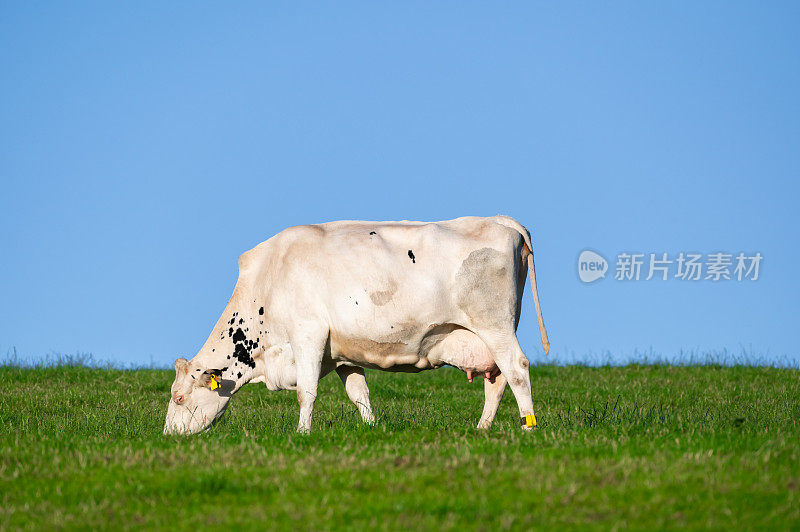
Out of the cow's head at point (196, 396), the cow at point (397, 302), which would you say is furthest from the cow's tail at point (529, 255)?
the cow's head at point (196, 396)

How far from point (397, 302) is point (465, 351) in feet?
3.82

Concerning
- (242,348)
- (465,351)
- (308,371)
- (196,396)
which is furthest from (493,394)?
(196,396)

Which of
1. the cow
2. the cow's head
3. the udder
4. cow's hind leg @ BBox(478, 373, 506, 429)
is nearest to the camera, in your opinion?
the cow

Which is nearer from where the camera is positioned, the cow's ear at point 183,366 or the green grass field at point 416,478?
the green grass field at point 416,478

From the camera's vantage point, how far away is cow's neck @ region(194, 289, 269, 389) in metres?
12.1

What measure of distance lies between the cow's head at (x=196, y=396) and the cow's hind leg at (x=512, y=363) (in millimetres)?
4223

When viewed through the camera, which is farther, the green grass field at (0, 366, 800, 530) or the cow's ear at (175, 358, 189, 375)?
the cow's ear at (175, 358, 189, 375)

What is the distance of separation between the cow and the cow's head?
0.91ft

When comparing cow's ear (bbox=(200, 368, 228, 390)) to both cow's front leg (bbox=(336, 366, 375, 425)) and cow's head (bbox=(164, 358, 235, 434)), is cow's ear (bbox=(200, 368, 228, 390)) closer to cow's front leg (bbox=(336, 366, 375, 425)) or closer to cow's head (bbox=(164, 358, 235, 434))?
cow's head (bbox=(164, 358, 235, 434))

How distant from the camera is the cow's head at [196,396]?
12297 mm

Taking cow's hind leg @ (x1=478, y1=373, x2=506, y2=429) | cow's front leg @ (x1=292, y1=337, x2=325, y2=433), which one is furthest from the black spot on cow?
cow's hind leg @ (x1=478, y1=373, x2=506, y2=429)

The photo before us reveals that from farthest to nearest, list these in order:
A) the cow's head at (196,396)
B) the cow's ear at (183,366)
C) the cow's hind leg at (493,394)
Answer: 1. the cow's ear at (183,366)
2. the cow's head at (196,396)
3. the cow's hind leg at (493,394)

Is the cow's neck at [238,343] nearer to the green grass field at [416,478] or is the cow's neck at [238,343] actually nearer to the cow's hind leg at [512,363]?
the green grass field at [416,478]

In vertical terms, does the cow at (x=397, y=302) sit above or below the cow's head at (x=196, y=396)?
above
